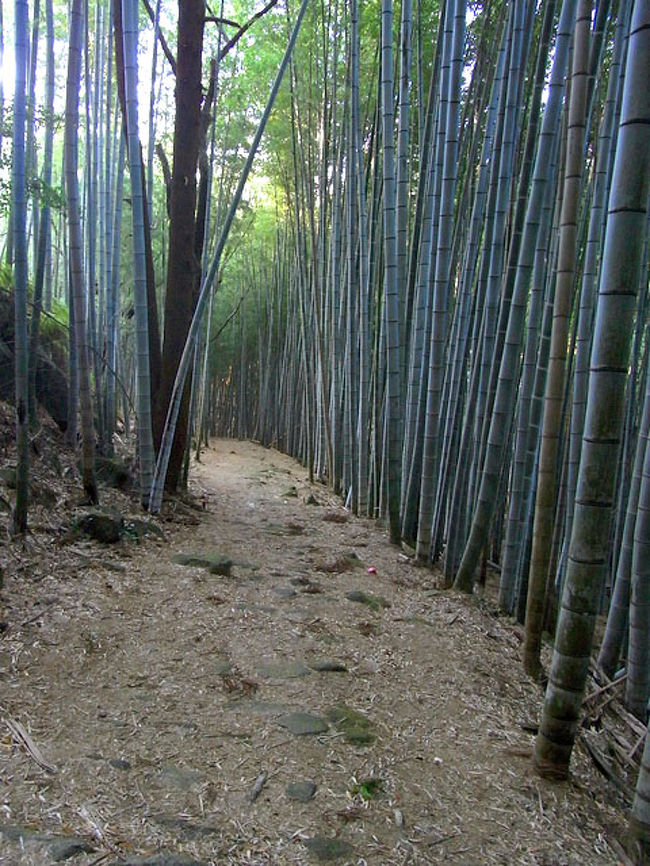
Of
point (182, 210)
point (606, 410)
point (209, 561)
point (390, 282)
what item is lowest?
point (209, 561)

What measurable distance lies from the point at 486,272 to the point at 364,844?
7.82 ft

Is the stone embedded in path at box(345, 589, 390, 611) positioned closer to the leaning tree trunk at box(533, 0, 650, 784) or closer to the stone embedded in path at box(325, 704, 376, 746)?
the stone embedded in path at box(325, 704, 376, 746)

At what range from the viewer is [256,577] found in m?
3.05

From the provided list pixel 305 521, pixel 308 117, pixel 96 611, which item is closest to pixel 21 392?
pixel 96 611

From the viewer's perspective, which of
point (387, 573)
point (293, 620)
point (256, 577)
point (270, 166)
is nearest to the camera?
point (293, 620)

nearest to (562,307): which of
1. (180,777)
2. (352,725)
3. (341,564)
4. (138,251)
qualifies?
(352,725)

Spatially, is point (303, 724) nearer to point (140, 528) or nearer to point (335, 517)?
point (140, 528)

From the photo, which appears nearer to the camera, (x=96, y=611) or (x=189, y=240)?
(x=96, y=611)

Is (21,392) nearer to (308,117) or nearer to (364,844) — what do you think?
(364,844)

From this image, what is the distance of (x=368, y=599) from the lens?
289 centimetres

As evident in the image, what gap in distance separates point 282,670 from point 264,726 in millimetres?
341

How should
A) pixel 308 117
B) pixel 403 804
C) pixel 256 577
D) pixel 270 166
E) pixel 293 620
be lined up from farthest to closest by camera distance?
pixel 270 166, pixel 308 117, pixel 256 577, pixel 293 620, pixel 403 804

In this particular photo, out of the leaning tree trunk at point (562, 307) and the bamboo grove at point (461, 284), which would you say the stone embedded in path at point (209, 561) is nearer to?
the bamboo grove at point (461, 284)

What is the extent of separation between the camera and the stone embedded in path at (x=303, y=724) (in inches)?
70.1
